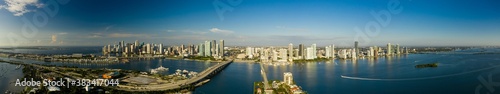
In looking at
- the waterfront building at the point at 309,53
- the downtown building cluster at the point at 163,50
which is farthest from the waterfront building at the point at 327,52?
the downtown building cluster at the point at 163,50

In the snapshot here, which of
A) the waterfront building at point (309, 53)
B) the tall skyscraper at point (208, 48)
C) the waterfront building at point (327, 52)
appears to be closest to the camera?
the waterfront building at point (309, 53)

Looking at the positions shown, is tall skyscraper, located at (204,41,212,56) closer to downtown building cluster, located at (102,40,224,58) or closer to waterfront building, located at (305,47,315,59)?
downtown building cluster, located at (102,40,224,58)

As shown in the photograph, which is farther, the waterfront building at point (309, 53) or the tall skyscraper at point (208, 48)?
the tall skyscraper at point (208, 48)

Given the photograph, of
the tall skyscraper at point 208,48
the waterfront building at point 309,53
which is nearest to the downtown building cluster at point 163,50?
the tall skyscraper at point 208,48

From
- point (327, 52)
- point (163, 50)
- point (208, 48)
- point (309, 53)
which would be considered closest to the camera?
point (309, 53)

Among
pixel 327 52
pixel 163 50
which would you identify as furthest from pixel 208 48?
pixel 327 52

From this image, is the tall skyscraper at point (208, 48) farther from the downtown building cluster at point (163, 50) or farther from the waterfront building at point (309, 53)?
the waterfront building at point (309, 53)

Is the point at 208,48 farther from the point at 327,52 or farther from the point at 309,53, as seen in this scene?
the point at 327,52

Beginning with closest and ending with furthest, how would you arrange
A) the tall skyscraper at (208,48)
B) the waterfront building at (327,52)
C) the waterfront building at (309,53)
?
the waterfront building at (309,53) → the waterfront building at (327,52) → the tall skyscraper at (208,48)
